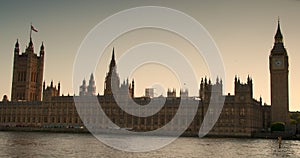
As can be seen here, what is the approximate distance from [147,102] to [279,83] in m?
29.5

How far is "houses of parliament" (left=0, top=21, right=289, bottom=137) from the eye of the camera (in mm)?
90188

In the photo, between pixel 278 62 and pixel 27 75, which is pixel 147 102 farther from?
pixel 27 75

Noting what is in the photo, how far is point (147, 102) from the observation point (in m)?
99.5

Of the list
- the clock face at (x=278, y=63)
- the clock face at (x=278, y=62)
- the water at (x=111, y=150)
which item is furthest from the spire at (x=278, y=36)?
the water at (x=111, y=150)

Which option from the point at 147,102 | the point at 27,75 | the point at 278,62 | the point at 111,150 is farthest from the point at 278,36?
the point at 111,150

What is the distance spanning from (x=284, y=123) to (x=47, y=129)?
5243 cm

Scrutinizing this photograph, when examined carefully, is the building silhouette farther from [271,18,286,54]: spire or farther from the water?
the water

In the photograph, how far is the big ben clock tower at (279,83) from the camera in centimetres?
9550

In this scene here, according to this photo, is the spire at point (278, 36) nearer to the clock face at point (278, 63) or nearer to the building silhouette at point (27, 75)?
the clock face at point (278, 63)

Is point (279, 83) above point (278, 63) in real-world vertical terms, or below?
below

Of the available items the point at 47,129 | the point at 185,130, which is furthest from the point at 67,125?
the point at 185,130

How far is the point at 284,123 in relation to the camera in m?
92.6

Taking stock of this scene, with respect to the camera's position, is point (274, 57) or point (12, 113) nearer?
point (274, 57)

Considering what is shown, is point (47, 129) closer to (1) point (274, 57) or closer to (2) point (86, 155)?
(1) point (274, 57)
